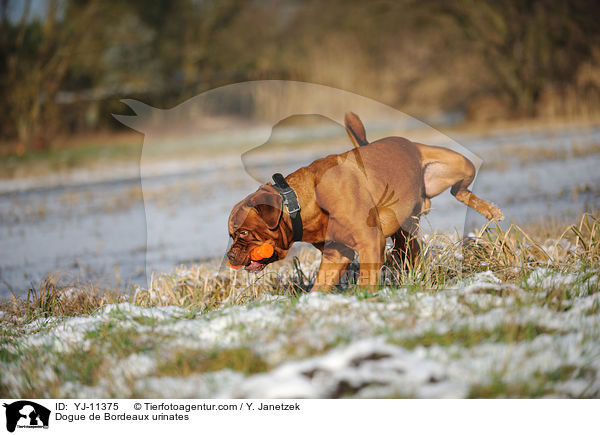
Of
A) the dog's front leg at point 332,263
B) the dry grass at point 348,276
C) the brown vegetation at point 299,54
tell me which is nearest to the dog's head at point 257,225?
the dog's front leg at point 332,263

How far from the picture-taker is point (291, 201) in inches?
87.0

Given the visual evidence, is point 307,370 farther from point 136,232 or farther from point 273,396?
point 136,232

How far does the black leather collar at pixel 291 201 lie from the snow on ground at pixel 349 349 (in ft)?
1.19

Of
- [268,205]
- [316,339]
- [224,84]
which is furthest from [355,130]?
[224,84]

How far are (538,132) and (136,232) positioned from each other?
707 centimetres

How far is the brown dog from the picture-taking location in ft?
7.35

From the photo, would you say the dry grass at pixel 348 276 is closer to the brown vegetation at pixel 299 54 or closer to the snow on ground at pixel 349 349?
the snow on ground at pixel 349 349

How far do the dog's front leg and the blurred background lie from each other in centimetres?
113

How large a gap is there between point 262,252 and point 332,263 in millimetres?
373

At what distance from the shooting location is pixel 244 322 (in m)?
2.23

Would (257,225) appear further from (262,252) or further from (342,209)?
(342,209)

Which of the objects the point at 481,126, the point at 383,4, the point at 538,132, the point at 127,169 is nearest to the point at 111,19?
the point at 127,169
